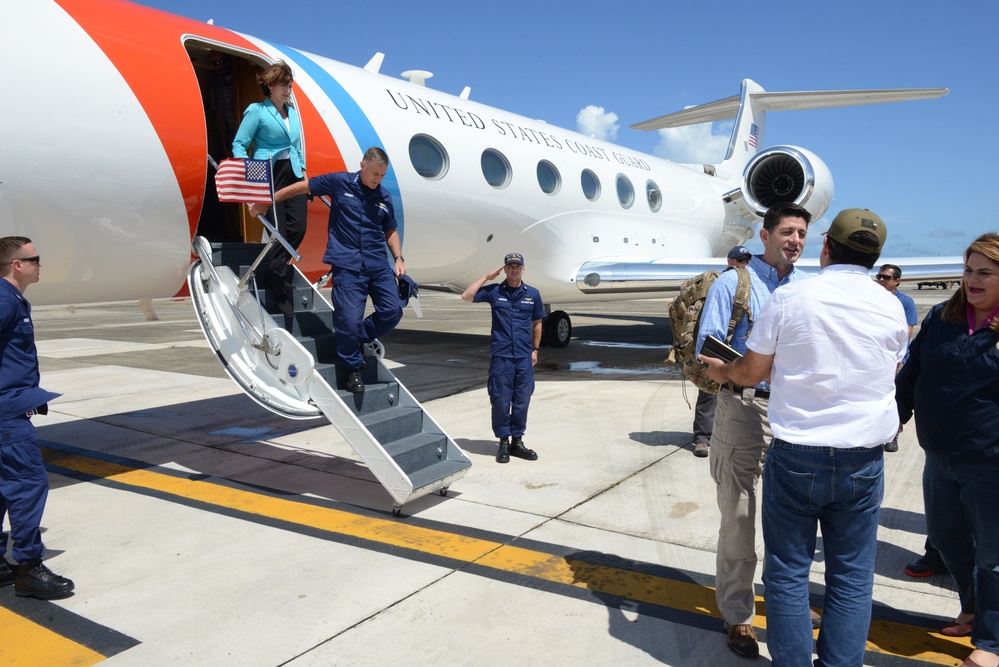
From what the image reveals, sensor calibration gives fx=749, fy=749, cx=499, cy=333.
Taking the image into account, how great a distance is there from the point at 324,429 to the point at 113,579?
3.68 metres

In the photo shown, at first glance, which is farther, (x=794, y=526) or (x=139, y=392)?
(x=139, y=392)

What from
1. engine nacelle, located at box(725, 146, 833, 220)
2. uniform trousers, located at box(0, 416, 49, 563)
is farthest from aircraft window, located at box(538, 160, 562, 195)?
uniform trousers, located at box(0, 416, 49, 563)

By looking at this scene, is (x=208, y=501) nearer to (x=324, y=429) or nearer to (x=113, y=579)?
(x=113, y=579)

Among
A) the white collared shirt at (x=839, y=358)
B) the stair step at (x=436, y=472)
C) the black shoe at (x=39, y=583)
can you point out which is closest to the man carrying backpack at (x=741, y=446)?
the white collared shirt at (x=839, y=358)

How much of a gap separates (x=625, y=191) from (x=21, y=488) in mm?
11120

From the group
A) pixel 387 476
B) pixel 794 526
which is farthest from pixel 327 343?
pixel 794 526

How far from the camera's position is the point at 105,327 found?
20.6m

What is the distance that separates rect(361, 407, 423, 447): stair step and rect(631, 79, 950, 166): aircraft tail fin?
50.1 ft

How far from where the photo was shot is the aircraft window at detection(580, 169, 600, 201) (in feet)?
39.8

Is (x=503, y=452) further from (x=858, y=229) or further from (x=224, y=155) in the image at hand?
(x=858, y=229)

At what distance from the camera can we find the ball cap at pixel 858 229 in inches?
108

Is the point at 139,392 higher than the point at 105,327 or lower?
higher

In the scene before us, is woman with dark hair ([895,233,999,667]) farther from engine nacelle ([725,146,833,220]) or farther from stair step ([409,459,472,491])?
engine nacelle ([725,146,833,220])

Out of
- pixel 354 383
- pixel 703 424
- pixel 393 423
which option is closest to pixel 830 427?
pixel 393 423
